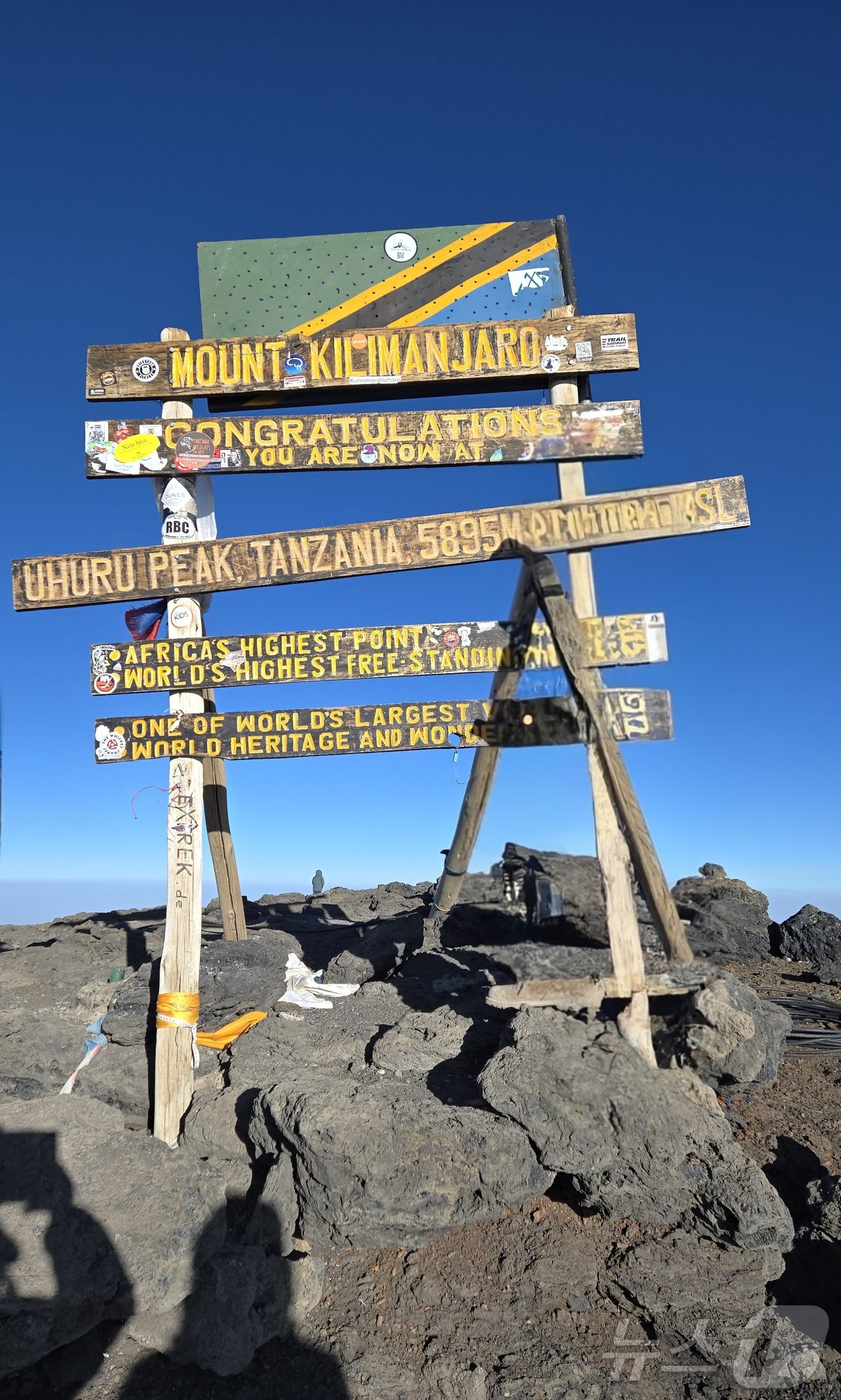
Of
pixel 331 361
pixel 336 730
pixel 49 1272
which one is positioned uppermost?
pixel 331 361

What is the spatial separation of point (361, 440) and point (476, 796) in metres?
2.77

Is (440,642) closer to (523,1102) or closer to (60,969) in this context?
(523,1102)

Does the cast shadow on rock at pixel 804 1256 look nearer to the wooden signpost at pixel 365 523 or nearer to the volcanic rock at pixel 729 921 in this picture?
the wooden signpost at pixel 365 523

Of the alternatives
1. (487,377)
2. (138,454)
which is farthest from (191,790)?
(487,377)

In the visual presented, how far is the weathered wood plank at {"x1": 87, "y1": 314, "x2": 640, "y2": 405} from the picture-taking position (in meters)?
5.81

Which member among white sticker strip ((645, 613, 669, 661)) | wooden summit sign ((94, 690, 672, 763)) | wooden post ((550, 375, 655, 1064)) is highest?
white sticker strip ((645, 613, 669, 661))

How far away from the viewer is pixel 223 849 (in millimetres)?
7062

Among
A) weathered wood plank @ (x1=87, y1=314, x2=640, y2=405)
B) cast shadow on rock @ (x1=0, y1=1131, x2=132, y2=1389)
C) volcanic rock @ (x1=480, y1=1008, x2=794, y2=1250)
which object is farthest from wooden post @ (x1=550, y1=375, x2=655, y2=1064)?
cast shadow on rock @ (x1=0, y1=1131, x2=132, y2=1389)

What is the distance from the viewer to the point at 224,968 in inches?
249

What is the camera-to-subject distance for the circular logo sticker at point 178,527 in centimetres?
589

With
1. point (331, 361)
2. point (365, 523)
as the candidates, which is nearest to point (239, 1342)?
point (365, 523)

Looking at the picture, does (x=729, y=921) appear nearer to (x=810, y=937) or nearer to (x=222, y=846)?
(x=810, y=937)

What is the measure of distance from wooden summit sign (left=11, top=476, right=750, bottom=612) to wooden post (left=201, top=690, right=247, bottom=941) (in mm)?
1663

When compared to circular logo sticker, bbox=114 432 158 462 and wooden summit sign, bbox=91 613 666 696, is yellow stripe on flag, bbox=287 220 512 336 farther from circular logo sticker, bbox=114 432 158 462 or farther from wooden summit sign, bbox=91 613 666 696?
wooden summit sign, bbox=91 613 666 696
